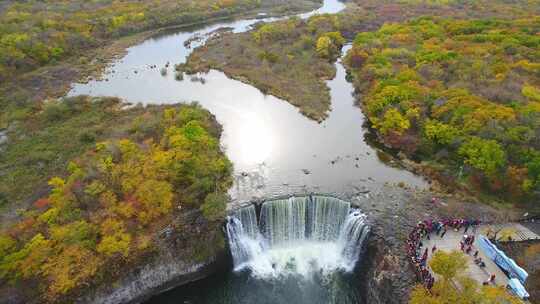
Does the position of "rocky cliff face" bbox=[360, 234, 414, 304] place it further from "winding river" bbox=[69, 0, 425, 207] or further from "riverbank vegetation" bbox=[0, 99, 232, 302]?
"riverbank vegetation" bbox=[0, 99, 232, 302]

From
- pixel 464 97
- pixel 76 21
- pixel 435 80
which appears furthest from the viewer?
pixel 76 21

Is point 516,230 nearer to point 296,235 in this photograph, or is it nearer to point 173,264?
point 296,235

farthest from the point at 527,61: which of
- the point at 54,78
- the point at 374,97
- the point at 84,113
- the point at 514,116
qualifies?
the point at 54,78

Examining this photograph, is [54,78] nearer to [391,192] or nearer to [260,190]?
[260,190]

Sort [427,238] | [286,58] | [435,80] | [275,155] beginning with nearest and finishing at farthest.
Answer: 1. [427,238]
2. [275,155]
3. [435,80]
4. [286,58]

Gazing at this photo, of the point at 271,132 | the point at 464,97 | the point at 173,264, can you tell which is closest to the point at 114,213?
the point at 173,264

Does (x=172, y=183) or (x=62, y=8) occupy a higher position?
(x=62, y=8)
